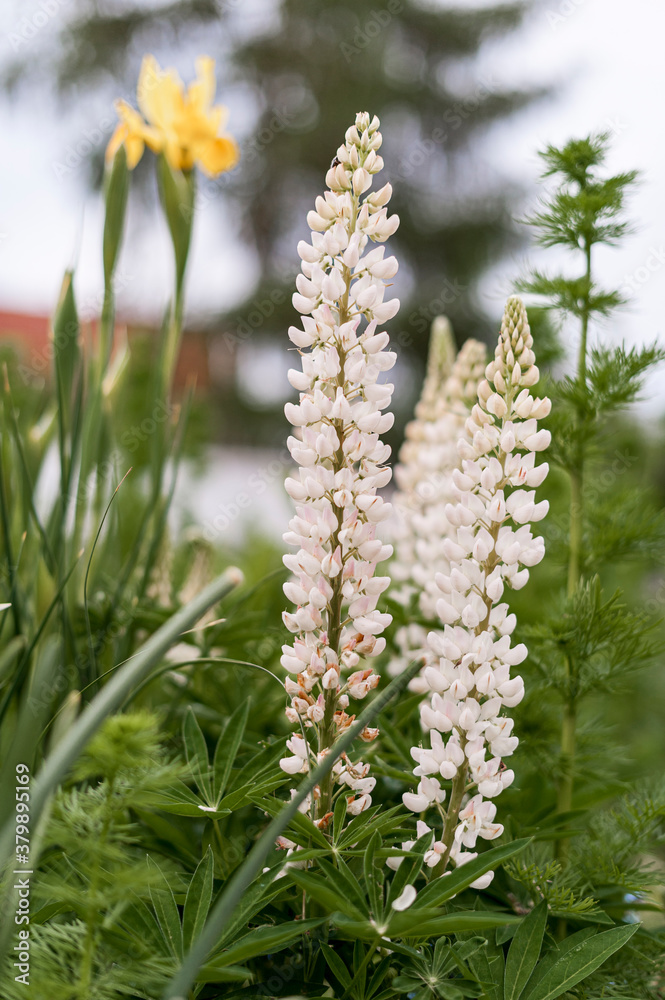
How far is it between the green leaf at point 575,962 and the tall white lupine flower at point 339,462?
0.17 meters

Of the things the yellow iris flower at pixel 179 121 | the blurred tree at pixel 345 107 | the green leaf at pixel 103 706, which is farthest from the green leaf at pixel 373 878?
the blurred tree at pixel 345 107

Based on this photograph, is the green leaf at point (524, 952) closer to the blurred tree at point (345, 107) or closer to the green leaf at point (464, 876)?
the green leaf at point (464, 876)

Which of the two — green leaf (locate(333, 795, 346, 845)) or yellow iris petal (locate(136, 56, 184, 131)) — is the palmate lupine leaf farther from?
yellow iris petal (locate(136, 56, 184, 131))

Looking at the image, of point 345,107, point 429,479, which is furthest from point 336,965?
Result: point 345,107

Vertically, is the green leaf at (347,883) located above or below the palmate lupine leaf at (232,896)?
below

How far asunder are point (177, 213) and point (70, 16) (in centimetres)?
863

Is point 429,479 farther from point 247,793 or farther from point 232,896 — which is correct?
point 232,896

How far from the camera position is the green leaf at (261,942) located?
0.42 meters

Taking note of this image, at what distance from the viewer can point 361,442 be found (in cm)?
51

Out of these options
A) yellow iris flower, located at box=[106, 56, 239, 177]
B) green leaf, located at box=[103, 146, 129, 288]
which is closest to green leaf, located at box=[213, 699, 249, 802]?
green leaf, located at box=[103, 146, 129, 288]

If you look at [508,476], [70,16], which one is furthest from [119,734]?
[70,16]

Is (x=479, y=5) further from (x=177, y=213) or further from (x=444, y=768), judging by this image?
(x=444, y=768)

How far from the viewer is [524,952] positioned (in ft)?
1.69

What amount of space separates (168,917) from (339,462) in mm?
329
